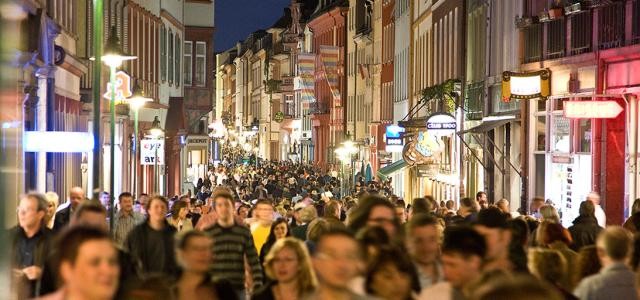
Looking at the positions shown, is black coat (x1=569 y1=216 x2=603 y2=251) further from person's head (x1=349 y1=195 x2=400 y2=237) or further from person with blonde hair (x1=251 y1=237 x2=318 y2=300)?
person with blonde hair (x1=251 y1=237 x2=318 y2=300)

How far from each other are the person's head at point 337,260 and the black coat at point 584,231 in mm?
8264

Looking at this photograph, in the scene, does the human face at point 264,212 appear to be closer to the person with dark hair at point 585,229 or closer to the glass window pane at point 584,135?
the person with dark hair at point 585,229

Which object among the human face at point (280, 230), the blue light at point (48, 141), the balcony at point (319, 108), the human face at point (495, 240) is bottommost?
the human face at point (280, 230)

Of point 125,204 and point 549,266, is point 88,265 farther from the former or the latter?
point 125,204

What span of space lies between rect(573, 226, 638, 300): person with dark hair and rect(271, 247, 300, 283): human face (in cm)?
177

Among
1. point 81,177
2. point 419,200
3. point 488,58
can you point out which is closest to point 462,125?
point 488,58

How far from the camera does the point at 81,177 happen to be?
1432 inches

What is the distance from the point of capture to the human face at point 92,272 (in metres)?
6.48

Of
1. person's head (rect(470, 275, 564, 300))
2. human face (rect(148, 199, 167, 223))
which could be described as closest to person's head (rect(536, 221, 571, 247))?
human face (rect(148, 199, 167, 223))

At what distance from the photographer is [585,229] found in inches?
633

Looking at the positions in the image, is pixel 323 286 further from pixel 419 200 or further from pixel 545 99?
pixel 545 99

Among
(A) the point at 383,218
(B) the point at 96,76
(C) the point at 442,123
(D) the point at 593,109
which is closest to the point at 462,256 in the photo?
(A) the point at 383,218

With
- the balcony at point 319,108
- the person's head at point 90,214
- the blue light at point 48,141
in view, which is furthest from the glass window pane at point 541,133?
the balcony at point 319,108

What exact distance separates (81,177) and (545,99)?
12217 millimetres
